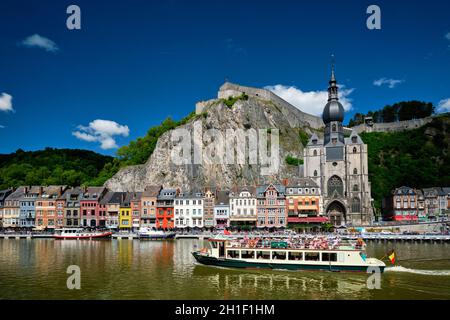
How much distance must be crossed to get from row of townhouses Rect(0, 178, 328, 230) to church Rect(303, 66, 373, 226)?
283 inches

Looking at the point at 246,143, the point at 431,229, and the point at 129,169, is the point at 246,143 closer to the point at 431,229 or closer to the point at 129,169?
the point at 129,169

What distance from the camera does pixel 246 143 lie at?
102m

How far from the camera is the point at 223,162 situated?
3804 inches

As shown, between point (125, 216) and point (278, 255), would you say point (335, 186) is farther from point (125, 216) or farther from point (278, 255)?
point (278, 255)

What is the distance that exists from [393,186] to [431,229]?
83.0 feet

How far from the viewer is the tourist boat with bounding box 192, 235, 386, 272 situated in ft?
→ 106

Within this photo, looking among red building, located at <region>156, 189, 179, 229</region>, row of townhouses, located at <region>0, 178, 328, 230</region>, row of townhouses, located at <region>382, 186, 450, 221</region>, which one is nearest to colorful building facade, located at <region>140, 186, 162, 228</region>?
row of townhouses, located at <region>0, 178, 328, 230</region>

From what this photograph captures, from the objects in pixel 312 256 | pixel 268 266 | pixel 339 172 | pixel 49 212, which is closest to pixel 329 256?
pixel 312 256

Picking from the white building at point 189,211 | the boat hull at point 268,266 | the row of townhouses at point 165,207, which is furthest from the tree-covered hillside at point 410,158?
the boat hull at point 268,266

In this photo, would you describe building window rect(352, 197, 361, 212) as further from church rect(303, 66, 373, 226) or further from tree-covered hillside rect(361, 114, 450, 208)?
tree-covered hillside rect(361, 114, 450, 208)

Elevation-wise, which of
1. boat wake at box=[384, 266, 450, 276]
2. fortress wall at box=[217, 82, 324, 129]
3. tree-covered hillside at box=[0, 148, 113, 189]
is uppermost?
fortress wall at box=[217, 82, 324, 129]

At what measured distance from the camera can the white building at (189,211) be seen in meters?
77.0

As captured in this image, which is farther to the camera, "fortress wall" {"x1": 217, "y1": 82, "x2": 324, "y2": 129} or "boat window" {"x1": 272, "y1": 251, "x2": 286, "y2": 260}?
"fortress wall" {"x1": 217, "y1": 82, "x2": 324, "y2": 129}

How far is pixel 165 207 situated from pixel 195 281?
50.0 m
